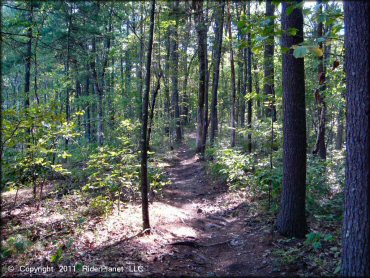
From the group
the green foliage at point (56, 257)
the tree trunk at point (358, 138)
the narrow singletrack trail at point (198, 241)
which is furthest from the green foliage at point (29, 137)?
the tree trunk at point (358, 138)

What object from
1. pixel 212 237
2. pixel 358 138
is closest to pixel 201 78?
pixel 212 237

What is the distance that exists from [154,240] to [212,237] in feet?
5.01

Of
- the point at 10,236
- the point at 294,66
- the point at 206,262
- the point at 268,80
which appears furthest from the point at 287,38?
the point at 10,236

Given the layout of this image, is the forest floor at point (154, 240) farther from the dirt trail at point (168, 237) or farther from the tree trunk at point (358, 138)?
the tree trunk at point (358, 138)

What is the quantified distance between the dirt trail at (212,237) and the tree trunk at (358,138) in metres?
1.72

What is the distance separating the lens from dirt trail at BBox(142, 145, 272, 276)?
17.0 ft

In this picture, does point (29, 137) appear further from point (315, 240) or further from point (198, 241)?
point (315, 240)

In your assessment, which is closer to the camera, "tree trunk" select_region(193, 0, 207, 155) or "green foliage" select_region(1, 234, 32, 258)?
"green foliage" select_region(1, 234, 32, 258)

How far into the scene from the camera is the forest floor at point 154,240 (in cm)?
496

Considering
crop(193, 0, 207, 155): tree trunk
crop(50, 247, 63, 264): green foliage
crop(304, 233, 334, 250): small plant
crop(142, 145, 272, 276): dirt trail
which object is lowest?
crop(142, 145, 272, 276): dirt trail

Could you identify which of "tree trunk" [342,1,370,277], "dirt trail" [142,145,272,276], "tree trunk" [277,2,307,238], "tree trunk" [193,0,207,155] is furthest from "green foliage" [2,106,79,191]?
"tree trunk" [193,0,207,155]

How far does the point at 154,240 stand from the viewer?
20.5ft

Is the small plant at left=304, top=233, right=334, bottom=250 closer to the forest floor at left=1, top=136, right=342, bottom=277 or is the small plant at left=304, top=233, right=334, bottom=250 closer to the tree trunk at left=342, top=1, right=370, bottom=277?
the forest floor at left=1, top=136, right=342, bottom=277

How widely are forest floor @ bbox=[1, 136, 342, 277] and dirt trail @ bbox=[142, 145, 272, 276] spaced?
18 millimetres
